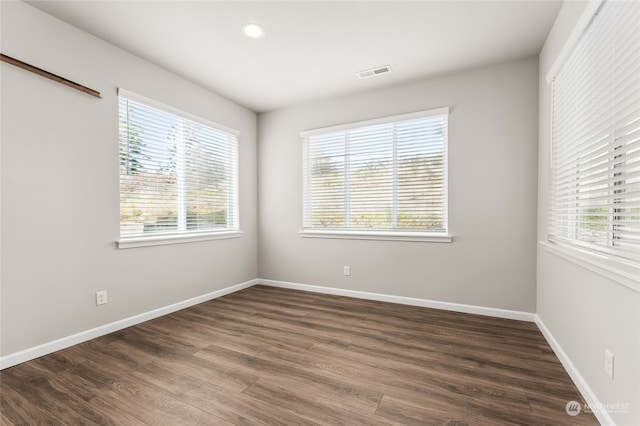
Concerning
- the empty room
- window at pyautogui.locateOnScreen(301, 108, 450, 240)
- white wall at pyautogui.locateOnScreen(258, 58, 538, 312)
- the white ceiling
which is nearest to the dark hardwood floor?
the empty room

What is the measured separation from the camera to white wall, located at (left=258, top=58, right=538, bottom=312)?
3.06 meters

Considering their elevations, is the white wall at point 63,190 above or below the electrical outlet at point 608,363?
above

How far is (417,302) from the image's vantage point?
3578mm

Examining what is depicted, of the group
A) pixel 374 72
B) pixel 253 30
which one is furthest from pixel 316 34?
pixel 374 72

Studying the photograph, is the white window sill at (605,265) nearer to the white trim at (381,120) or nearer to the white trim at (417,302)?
the white trim at (417,302)

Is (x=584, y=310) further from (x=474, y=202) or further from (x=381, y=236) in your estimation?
(x=381, y=236)

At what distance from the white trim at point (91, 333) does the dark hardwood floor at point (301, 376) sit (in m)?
0.08

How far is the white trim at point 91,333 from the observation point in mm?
2186

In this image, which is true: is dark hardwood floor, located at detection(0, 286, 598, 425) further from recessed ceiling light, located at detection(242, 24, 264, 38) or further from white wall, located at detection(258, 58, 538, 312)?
recessed ceiling light, located at detection(242, 24, 264, 38)

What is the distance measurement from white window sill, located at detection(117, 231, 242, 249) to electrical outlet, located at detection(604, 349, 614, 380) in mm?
3673

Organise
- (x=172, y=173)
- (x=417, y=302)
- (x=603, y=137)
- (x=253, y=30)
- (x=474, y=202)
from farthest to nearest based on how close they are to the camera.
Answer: (x=417, y=302)
(x=172, y=173)
(x=474, y=202)
(x=253, y=30)
(x=603, y=137)

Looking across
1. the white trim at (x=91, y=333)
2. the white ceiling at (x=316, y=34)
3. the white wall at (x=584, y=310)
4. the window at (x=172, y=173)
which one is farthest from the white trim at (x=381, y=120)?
the white trim at (x=91, y=333)

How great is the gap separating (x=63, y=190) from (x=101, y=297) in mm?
1009

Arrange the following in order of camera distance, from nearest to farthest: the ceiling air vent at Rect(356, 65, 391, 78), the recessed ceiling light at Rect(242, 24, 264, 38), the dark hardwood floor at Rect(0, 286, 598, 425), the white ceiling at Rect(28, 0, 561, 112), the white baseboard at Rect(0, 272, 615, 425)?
the dark hardwood floor at Rect(0, 286, 598, 425) < the white baseboard at Rect(0, 272, 615, 425) < the white ceiling at Rect(28, 0, 561, 112) < the recessed ceiling light at Rect(242, 24, 264, 38) < the ceiling air vent at Rect(356, 65, 391, 78)
